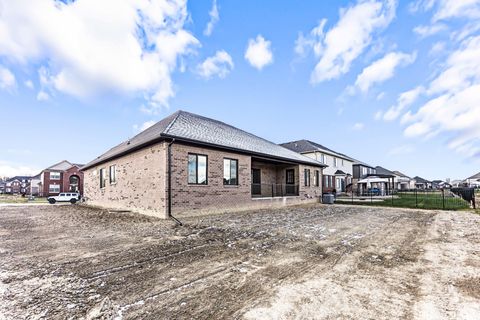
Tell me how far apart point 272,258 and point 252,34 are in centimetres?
1385

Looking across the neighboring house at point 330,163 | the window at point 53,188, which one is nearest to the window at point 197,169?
the neighboring house at point 330,163

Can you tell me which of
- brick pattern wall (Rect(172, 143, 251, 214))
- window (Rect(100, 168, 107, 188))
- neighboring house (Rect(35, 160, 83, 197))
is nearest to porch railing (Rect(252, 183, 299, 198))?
brick pattern wall (Rect(172, 143, 251, 214))

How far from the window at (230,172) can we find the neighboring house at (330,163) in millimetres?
18919

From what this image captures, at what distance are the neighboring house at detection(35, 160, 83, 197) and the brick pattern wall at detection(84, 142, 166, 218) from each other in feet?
119

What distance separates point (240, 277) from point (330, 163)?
1282 inches

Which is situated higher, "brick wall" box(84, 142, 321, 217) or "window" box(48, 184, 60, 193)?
"brick wall" box(84, 142, 321, 217)

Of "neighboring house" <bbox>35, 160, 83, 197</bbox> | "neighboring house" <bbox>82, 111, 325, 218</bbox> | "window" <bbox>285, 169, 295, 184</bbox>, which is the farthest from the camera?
"neighboring house" <bbox>35, 160, 83, 197</bbox>

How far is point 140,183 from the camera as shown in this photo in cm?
1202

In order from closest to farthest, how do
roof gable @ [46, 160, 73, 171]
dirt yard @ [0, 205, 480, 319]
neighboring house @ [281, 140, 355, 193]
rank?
dirt yard @ [0, 205, 480, 319] < neighboring house @ [281, 140, 355, 193] < roof gable @ [46, 160, 73, 171]

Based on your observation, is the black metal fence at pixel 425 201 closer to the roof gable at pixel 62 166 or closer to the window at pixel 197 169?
the window at pixel 197 169

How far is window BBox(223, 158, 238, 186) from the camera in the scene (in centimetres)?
1282

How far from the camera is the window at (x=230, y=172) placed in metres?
12.8

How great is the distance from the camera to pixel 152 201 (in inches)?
429

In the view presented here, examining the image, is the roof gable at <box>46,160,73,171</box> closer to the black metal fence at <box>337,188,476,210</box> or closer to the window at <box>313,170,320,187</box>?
the window at <box>313,170,320,187</box>
